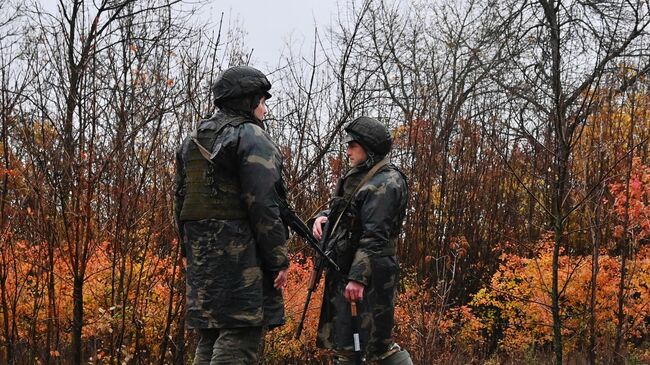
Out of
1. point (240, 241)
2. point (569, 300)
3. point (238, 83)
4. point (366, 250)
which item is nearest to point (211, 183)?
point (240, 241)

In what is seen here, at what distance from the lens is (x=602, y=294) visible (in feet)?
25.6

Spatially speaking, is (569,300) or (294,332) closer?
(294,332)

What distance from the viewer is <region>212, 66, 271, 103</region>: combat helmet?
3.29m

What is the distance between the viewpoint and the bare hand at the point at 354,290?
144 inches

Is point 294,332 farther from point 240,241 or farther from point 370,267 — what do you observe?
point 240,241

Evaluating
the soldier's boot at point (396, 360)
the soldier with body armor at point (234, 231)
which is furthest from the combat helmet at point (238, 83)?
the soldier's boot at point (396, 360)

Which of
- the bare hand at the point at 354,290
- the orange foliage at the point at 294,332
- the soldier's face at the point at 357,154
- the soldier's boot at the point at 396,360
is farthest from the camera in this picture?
the orange foliage at the point at 294,332

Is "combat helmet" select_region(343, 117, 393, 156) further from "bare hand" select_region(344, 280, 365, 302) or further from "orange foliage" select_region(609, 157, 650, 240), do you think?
"orange foliage" select_region(609, 157, 650, 240)

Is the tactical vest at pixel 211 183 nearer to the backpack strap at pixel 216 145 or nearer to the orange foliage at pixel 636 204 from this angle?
the backpack strap at pixel 216 145

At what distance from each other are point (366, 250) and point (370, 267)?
10 centimetres

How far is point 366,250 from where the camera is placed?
12.1ft

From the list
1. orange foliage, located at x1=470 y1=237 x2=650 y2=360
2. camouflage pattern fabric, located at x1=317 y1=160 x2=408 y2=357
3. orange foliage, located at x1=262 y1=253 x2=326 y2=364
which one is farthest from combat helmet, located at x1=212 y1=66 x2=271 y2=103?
orange foliage, located at x1=262 y1=253 x2=326 y2=364

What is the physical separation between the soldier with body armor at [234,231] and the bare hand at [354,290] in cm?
54

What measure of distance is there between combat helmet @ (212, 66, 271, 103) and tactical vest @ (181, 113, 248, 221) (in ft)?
0.40
